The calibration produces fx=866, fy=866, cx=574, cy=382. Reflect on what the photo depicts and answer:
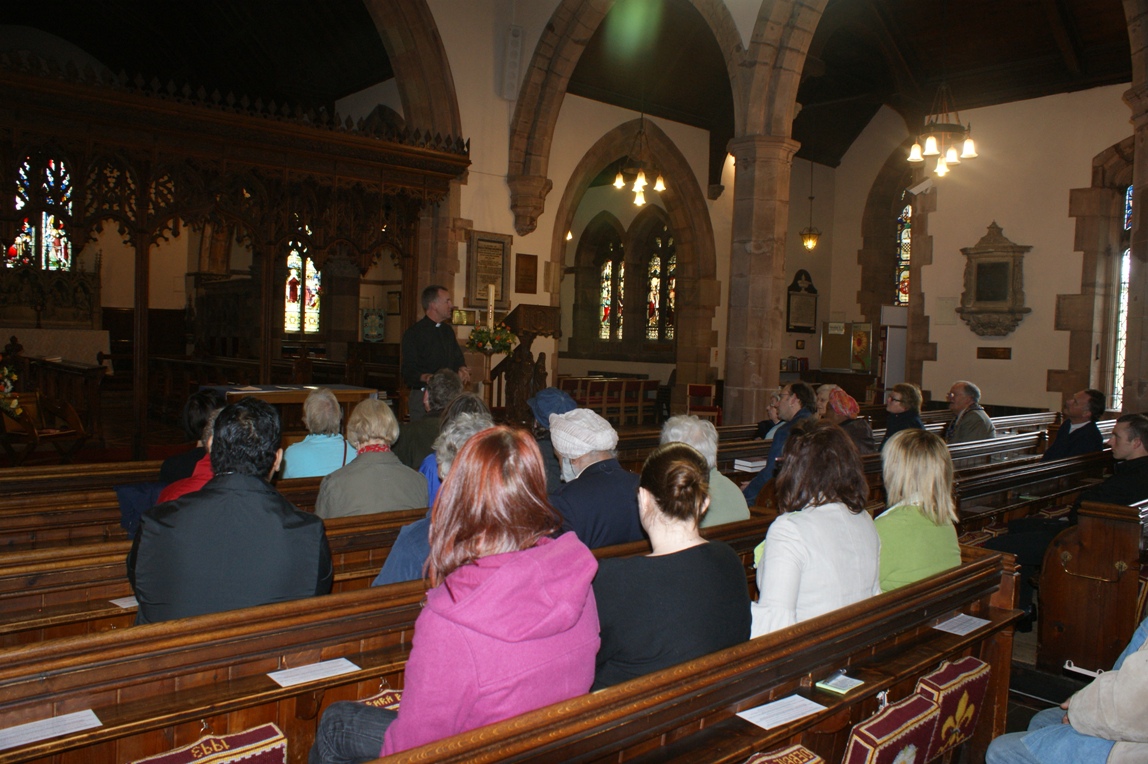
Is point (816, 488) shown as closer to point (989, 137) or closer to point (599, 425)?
point (599, 425)

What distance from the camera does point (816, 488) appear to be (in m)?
2.35

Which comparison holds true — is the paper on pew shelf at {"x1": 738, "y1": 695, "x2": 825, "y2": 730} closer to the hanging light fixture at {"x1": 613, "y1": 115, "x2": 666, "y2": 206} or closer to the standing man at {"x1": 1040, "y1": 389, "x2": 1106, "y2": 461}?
the standing man at {"x1": 1040, "y1": 389, "x2": 1106, "y2": 461}

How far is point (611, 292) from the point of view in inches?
740

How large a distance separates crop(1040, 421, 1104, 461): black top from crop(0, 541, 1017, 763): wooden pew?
4.10m

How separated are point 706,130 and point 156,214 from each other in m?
8.69

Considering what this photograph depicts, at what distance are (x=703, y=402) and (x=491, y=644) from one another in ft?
39.1

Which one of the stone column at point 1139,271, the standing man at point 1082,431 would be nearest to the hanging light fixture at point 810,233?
the stone column at point 1139,271

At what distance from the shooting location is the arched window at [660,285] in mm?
17562

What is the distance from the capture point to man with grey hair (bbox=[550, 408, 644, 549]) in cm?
278

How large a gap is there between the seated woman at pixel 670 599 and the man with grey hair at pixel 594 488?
821 millimetres

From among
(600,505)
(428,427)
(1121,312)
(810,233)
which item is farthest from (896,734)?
(810,233)

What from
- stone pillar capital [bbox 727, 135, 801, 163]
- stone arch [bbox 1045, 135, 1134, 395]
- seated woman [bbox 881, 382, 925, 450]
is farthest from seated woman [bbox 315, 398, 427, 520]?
stone arch [bbox 1045, 135, 1134, 395]

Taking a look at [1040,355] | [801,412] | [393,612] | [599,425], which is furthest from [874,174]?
[393,612]

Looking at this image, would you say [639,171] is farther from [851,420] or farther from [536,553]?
[536,553]
